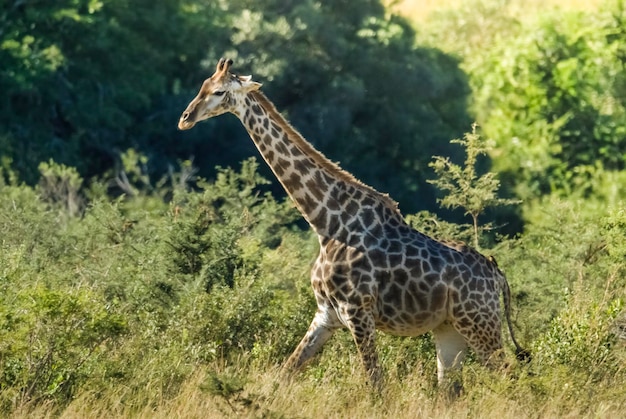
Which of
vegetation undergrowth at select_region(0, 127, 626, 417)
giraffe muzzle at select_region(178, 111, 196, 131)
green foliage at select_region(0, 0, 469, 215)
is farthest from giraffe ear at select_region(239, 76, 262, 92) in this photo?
green foliage at select_region(0, 0, 469, 215)

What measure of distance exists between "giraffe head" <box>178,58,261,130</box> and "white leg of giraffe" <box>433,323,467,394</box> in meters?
2.34

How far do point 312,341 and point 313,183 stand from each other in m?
1.21

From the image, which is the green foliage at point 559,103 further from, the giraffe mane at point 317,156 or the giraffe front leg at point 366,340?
the giraffe front leg at point 366,340

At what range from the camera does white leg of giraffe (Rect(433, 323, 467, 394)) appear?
466 inches

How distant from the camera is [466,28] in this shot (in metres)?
49.2

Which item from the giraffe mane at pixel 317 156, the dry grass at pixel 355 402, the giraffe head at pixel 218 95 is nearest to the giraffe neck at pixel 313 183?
the giraffe mane at pixel 317 156

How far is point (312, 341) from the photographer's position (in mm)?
11766

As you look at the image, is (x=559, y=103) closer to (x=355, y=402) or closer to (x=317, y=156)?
(x=317, y=156)

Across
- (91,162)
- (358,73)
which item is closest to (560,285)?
(91,162)

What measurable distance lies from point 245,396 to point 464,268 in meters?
2.16

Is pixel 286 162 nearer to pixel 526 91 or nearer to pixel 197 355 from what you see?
pixel 197 355

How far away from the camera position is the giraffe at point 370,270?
11625mm

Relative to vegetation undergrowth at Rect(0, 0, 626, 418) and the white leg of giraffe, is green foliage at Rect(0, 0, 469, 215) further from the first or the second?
the white leg of giraffe

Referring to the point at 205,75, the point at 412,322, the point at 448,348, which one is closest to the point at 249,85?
the point at 412,322
